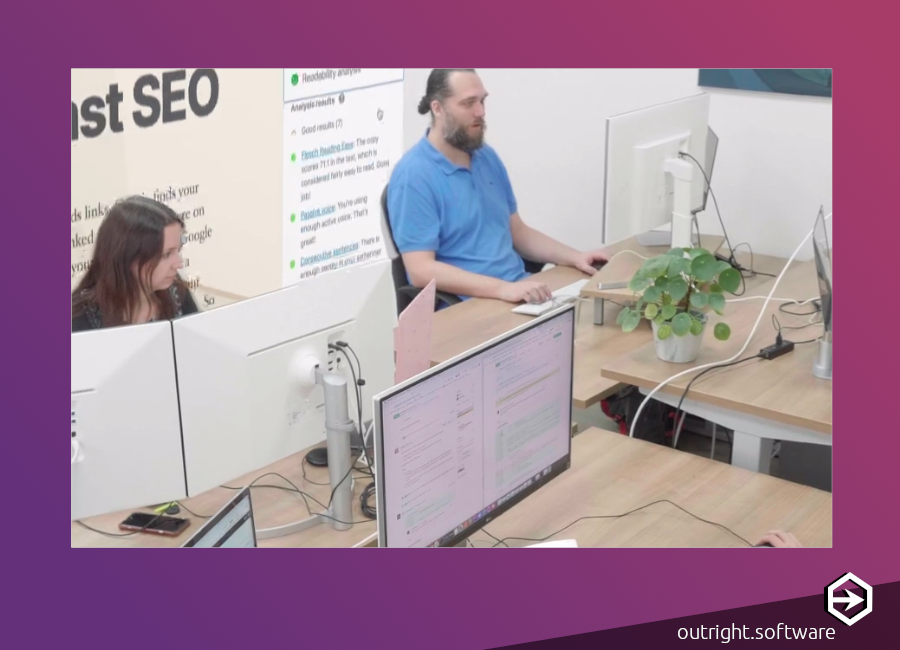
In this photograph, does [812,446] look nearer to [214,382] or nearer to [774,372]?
[774,372]

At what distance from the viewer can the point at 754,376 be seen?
2502 mm

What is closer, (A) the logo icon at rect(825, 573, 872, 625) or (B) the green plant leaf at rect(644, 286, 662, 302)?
(A) the logo icon at rect(825, 573, 872, 625)

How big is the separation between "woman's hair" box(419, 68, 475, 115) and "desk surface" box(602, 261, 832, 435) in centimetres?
132

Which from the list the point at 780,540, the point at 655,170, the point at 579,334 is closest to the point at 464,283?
the point at 579,334

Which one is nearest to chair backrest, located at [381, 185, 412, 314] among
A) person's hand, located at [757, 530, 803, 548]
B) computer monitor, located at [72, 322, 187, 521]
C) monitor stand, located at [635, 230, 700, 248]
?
monitor stand, located at [635, 230, 700, 248]

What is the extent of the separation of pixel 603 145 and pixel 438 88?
119cm

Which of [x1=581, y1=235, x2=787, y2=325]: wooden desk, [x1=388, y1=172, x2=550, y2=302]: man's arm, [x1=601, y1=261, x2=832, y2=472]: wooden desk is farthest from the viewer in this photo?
[x1=388, y1=172, x2=550, y2=302]: man's arm

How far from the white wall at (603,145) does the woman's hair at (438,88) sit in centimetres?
100

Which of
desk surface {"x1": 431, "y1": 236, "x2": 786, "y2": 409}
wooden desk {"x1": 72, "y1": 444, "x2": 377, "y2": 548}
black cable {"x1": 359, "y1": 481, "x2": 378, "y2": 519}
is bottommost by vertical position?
wooden desk {"x1": 72, "y1": 444, "x2": 377, "y2": 548}

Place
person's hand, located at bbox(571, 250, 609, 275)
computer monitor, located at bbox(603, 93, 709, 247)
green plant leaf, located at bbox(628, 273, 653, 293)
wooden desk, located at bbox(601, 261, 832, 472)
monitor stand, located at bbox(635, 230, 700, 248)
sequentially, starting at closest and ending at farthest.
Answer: wooden desk, located at bbox(601, 261, 832, 472) → green plant leaf, located at bbox(628, 273, 653, 293) → computer monitor, located at bbox(603, 93, 709, 247) → person's hand, located at bbox(571, 250, 609, 275) → monitor stand, located at bbox(635, 230, 700, 248)

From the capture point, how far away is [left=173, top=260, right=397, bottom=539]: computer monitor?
185 cm

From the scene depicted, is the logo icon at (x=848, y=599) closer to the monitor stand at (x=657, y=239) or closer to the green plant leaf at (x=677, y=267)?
the green plant leaf at (x=677, y=267)

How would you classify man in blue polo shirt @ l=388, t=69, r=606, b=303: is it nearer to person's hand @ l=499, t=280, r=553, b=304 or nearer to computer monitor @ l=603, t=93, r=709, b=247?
person's hand @ l=499, t=280, r=553, b=304

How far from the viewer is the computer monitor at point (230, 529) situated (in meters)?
1.49
